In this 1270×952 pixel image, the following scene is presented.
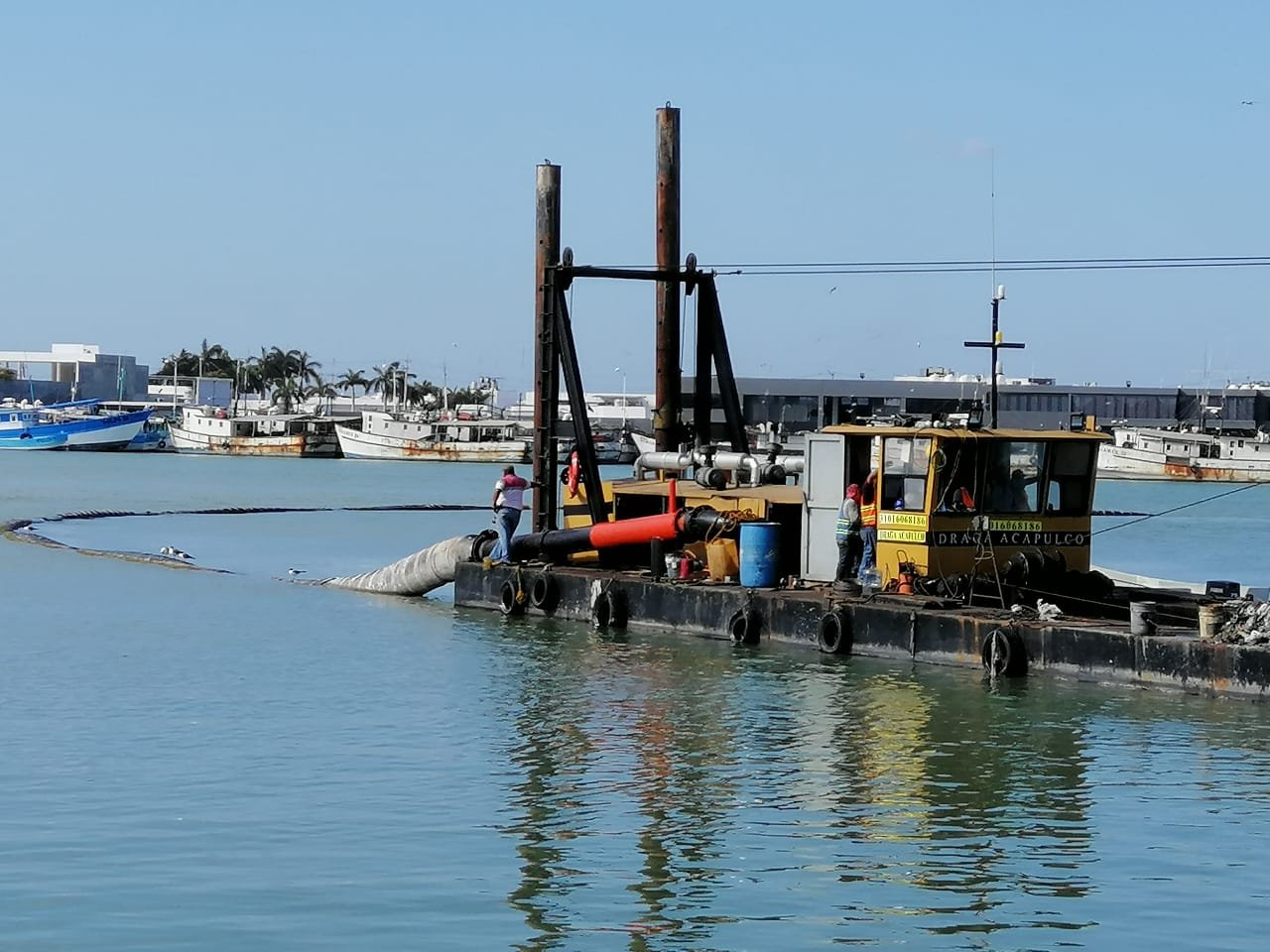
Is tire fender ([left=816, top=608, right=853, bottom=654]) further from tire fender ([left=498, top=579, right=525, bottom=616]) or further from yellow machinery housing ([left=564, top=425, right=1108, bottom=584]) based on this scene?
tire fender ([left=498, top=579, right=525, bottom=616])

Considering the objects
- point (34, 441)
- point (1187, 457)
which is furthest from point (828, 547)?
point (34, 441)

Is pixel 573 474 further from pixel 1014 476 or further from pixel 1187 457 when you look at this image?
pixel 1187 457

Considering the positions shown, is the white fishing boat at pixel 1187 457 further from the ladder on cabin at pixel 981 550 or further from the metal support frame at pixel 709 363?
the ladder on cabin at pixel 981 550

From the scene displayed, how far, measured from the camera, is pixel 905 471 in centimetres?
2391

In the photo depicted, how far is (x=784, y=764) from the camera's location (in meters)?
17.5

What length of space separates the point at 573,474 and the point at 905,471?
8253 millimetres

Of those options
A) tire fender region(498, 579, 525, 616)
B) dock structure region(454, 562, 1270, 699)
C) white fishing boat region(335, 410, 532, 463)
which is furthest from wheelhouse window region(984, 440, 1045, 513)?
white fishing boat region(335, 410, 532, 463)

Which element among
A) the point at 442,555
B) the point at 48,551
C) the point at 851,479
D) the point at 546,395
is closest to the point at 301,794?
the point at 851,479

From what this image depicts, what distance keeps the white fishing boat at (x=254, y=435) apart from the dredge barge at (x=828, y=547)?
12688 cm

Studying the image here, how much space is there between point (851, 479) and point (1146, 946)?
1341 centimetres

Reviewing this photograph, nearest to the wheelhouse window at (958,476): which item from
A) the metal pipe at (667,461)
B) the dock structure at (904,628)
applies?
the dock structure at (904,628)

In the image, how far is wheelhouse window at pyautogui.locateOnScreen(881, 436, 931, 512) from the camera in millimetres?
23641

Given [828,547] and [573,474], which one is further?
[573,474]

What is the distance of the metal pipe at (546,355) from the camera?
30125mm
